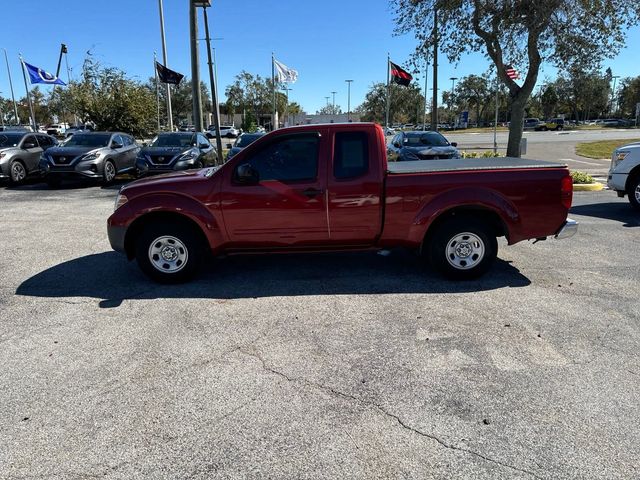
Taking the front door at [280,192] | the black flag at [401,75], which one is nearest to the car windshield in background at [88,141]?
the front door at [280,192]

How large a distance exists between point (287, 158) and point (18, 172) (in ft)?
42.2

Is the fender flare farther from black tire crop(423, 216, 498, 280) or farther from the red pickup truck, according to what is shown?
black tire crop(423, 216, 498, 280)

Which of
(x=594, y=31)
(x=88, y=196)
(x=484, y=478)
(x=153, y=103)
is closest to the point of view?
(x=484, y=478)

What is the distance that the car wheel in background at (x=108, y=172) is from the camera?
14188 mm

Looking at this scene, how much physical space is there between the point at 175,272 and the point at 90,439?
9.05 feet

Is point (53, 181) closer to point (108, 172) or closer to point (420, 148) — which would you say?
point (108, 172)

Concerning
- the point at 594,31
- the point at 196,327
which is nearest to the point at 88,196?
the point at 196,327

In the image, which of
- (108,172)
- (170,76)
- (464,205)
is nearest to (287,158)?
(464,205)

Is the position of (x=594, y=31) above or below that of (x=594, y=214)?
above

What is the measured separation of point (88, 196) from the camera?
41.0 ft

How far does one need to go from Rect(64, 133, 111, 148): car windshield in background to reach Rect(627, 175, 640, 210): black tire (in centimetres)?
1414

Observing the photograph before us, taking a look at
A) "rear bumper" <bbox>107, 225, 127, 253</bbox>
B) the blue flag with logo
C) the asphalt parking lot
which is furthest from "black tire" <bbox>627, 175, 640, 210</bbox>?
the blue flag with logo

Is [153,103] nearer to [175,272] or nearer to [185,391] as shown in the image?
[175,272]

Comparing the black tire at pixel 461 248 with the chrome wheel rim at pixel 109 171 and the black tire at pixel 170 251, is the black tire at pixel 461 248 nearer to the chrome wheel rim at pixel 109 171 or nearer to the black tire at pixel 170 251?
the black tire at pixel 170 251
